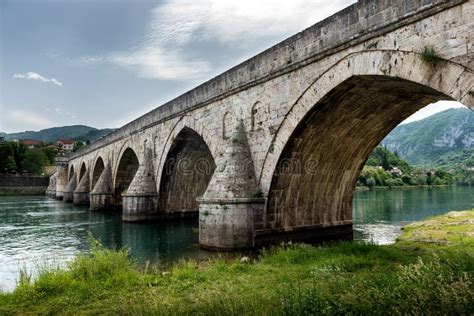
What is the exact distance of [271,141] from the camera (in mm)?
→ 10898

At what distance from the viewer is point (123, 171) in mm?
27297

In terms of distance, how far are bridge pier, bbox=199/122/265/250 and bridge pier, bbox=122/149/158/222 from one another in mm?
8660

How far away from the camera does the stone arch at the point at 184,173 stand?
18812 millimetres

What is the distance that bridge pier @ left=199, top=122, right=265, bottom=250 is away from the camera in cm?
1056

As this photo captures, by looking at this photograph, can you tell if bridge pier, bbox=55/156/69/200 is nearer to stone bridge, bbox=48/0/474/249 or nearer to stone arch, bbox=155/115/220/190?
stone arch, bbox=155/115/220/190

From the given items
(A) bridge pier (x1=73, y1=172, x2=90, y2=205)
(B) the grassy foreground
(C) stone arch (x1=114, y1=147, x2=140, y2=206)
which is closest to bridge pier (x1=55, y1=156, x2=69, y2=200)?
(A) bridge pier (x1=73, y1=172, x2=90, y2=205)

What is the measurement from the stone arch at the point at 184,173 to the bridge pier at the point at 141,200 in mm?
441

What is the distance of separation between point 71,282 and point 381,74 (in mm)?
6716

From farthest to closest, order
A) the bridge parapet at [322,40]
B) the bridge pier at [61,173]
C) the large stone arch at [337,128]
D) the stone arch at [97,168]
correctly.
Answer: the bridge pier at [61,173] < the stone arch at [97,168] < the large stone arch at [337,128] < the bridge parapet at [322,40]

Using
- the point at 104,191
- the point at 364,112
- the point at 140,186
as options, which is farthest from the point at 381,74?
the point at 104,191

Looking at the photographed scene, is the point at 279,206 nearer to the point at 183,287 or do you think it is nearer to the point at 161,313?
the point at 183,287

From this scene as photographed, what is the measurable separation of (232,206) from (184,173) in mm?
9993

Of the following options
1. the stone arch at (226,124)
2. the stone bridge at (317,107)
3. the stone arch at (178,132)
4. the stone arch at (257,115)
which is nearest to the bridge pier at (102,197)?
the stone arch at (178,132)

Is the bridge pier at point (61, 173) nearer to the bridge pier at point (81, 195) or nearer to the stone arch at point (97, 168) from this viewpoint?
the bridge pier at point (81, 195)
